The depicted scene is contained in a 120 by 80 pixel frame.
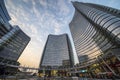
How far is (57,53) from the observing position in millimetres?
143250

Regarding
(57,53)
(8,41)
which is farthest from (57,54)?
(8,41)

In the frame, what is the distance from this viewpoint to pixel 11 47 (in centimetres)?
8681

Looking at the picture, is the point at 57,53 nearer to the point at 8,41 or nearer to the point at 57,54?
the point at 57,54

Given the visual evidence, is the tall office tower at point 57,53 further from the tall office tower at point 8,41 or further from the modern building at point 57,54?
the tall office tower at point 8,41

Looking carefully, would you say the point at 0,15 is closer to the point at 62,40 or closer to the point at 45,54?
the point at 45,54

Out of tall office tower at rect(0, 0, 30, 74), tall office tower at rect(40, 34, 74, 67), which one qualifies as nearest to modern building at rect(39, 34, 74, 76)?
tall office tower at rect(40, 34, 74, 67)

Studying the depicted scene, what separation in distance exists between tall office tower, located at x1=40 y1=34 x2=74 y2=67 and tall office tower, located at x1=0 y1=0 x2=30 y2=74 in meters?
40.4

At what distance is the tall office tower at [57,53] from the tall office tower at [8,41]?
40.4 meters

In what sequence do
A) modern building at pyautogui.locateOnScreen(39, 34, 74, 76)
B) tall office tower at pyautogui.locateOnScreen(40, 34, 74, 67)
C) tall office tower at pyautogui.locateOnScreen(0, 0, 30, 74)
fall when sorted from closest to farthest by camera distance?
1. tall office tower at pyautogui.locateOnScreen(0, 0, 30, 74)
2. modern building at pyautogui.locateOnScreen(39, 34, 74, 76)
3. tall office tower at pyautogui.locateOnScreen(40, 34, 74, 67)

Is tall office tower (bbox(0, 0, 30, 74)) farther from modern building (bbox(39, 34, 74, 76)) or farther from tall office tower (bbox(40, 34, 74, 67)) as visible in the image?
tall office tower (bbox(40, 34, 74, 67))

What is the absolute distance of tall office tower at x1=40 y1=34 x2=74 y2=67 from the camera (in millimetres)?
129500

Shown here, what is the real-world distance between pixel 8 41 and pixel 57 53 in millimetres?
79076

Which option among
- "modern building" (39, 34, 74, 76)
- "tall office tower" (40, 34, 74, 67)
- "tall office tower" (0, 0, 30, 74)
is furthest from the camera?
"tall office tower" (40, 34, 74, 67)

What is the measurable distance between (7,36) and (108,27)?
81.0m
